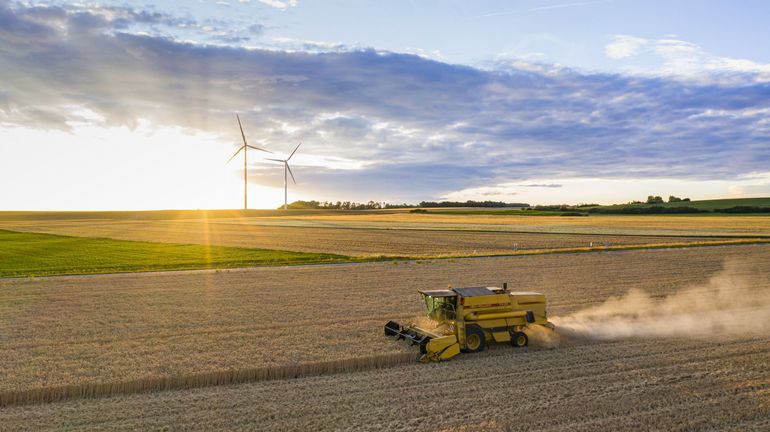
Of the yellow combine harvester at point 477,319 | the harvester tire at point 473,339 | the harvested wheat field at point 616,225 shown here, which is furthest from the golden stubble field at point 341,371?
the harvested wheat field at point 616,225

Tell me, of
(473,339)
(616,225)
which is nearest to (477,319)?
(473,339)

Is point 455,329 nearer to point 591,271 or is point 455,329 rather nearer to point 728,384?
point 728,384

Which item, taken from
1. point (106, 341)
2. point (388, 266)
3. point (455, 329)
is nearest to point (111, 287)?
point (106, 341)

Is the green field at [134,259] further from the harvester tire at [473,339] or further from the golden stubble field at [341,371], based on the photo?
the harvester tire at [473,339]

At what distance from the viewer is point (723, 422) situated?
9836 mm

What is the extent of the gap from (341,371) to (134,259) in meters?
31.7

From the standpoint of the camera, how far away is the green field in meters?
34.6

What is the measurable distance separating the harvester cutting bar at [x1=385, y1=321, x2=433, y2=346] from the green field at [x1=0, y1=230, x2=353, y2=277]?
21.6 meters

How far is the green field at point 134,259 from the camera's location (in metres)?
34.6

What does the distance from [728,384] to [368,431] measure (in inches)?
293

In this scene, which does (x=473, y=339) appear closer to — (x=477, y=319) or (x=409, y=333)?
(x=477, y=319)

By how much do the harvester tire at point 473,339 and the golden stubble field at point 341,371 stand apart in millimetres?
245

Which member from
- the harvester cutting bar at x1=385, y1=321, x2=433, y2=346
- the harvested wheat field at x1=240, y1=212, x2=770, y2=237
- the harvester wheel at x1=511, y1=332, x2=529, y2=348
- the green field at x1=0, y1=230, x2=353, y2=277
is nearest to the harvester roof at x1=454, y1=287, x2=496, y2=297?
the harvester wheel at x1=511, y1=332, x2=529, y2=348

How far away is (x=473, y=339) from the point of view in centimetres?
1410
